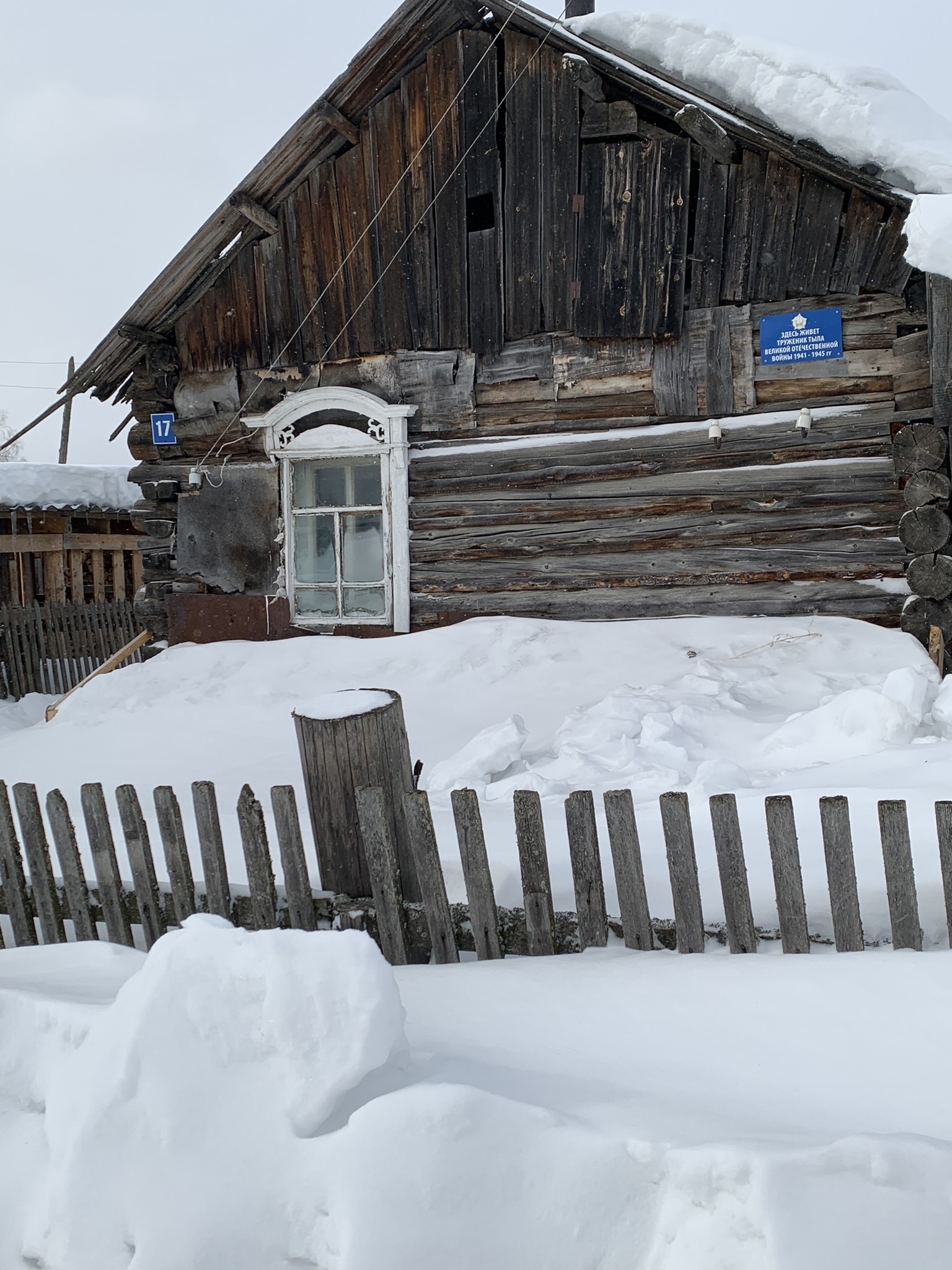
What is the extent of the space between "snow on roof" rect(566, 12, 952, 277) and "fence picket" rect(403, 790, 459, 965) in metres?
5.38

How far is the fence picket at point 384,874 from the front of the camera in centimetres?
323

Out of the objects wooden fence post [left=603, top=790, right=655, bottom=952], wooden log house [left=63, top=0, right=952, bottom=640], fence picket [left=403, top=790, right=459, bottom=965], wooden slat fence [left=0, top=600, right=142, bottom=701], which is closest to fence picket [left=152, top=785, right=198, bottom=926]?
fence picket [left=403, top=790, right=459, bottom=965]

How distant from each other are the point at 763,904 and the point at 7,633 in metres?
12.0

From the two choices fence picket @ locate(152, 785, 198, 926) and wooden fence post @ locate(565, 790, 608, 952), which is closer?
wooden fence post @ locate(565, 790, 608, 952)

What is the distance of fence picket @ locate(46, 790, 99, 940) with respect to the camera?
3707 millimetres

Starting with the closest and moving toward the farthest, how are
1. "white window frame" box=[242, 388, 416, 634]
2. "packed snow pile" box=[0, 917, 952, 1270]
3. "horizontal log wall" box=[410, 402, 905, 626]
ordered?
"packed snow pile" box=[0, 917, 952, 1270]
"horizontal log wall" box=[410, 402, 905, 626]
"white window frame" box=[242, 388, 416, 634]

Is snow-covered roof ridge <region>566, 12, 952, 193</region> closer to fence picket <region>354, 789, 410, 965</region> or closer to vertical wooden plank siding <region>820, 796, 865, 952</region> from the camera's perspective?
vertical wooden plank siding <region>820, 796, 865, 952</region>

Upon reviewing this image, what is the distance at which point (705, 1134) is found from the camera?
6.24 ft

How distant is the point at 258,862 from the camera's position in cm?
339

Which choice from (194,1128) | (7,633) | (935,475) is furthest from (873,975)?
(7,633)

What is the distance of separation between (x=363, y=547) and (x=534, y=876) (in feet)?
21.8

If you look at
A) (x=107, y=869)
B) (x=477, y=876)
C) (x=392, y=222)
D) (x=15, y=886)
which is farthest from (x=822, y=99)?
(x=15, y=886)

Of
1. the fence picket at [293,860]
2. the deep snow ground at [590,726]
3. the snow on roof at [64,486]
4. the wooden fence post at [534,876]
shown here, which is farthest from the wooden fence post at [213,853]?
the snow on roof at [64,486]

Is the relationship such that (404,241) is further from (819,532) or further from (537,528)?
(819,532)
